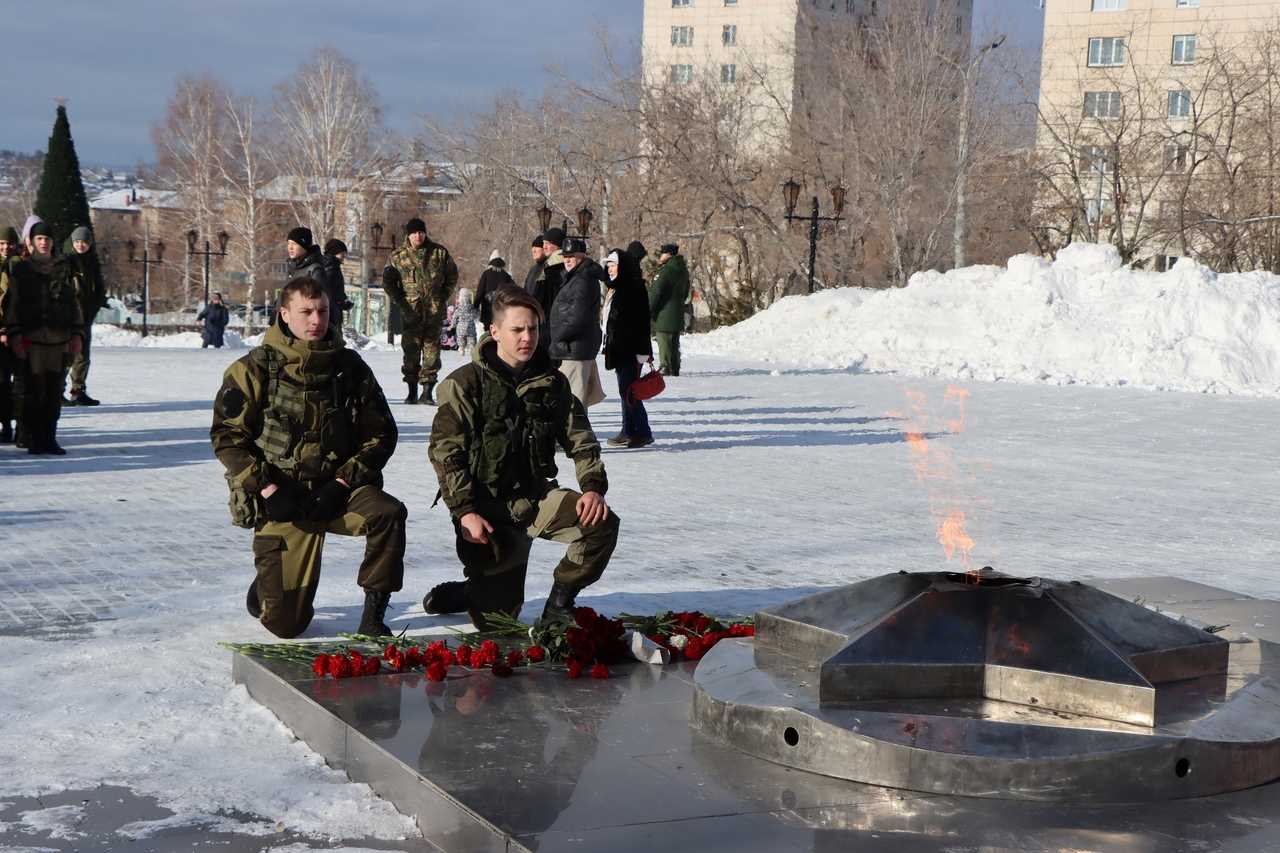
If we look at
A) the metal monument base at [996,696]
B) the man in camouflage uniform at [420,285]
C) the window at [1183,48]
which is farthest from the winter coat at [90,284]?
the window at [1183,48]

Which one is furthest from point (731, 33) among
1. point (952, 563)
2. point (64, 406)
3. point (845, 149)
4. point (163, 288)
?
point (952, 563)

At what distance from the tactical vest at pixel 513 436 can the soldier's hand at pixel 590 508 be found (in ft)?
0.99

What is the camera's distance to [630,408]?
1238cm

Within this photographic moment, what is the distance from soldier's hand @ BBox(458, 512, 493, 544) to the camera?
5199 mm

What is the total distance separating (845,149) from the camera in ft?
139

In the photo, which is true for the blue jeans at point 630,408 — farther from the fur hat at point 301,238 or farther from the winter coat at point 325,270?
the fur hat at point 301,238

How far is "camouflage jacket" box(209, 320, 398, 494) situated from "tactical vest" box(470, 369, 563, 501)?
0.37 m

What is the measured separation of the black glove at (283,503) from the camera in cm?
515

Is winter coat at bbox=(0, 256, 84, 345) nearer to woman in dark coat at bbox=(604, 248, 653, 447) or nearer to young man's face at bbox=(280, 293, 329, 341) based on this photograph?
woman in dark coat at bbox=(604, 248, 653, 447)

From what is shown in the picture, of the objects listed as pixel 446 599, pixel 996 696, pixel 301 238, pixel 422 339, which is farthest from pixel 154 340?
pixel 996 696

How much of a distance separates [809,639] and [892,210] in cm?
3624

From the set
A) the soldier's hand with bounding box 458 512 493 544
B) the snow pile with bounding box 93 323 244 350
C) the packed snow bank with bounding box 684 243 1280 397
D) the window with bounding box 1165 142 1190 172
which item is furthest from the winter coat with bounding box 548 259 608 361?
the window with bounding box 1165 142 1190 172

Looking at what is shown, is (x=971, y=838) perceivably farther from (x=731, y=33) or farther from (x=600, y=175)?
(x=731, y=33)

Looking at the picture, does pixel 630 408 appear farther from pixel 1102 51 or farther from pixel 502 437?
pixel 1102 51
